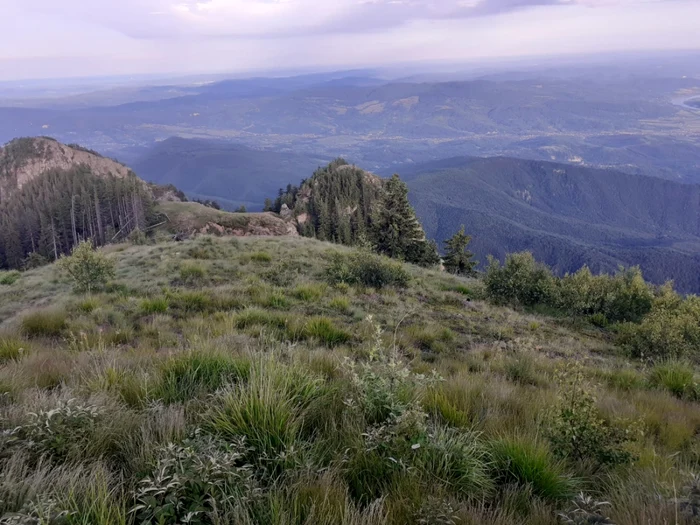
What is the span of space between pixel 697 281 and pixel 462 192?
305 feet

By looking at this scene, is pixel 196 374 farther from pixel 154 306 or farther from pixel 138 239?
pixel 138 239

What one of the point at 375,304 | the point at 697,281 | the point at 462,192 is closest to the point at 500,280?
the point at 375,304

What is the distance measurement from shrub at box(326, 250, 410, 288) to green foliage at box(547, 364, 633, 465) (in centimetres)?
926

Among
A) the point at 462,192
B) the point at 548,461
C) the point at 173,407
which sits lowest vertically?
the point at 462,192

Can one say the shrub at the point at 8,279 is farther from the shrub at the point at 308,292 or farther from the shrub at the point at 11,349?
the shrub at the point at 11,349

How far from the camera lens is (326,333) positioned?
6.38m

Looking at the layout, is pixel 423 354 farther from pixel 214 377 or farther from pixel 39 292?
pixel 39 292

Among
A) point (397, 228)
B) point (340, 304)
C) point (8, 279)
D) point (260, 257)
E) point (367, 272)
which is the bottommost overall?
point (397, 228)

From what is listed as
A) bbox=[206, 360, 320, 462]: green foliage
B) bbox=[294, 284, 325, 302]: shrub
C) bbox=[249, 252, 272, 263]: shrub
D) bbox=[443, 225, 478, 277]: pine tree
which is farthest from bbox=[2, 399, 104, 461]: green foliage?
bbox=[443, 225, 478, 277]: pine tree

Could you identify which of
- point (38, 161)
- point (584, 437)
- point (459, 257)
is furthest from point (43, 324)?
point (38, 161)

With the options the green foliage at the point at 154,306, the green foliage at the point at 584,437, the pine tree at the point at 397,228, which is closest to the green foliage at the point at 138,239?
the pine tree at the point at 397,228

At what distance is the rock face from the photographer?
8155 cm

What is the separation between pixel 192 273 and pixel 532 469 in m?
10.9

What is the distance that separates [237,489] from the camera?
1.83 m
